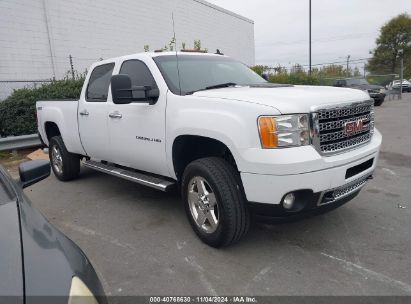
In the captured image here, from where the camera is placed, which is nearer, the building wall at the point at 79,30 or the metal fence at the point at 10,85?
the metal fence at the point at 10,85

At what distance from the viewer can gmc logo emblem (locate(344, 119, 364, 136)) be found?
3357 millimetres

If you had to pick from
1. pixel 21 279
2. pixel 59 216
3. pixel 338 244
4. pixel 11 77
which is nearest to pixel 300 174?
pixel 338 244

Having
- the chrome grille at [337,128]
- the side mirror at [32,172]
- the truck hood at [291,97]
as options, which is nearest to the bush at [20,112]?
the truck hood at [291,97]

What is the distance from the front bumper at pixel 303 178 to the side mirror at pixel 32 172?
156cm

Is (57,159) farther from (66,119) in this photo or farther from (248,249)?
(248,249)

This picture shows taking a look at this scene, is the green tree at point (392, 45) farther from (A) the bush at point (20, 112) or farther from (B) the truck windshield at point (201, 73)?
(B) the truck windshield at point (201, 73)

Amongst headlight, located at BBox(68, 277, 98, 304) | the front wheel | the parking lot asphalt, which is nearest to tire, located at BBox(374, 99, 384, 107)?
the front wheel

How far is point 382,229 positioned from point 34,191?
16.4 feet

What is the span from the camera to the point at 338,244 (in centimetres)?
356

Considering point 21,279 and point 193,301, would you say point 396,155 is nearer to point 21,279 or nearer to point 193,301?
point 193,301

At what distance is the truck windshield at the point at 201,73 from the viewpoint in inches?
159

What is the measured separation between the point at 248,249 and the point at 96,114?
2.78 metres

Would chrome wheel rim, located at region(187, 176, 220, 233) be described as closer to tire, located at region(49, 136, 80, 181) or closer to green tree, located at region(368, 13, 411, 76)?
tire, located at region(49, 136, 80, 181)

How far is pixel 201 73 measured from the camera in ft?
14.2
